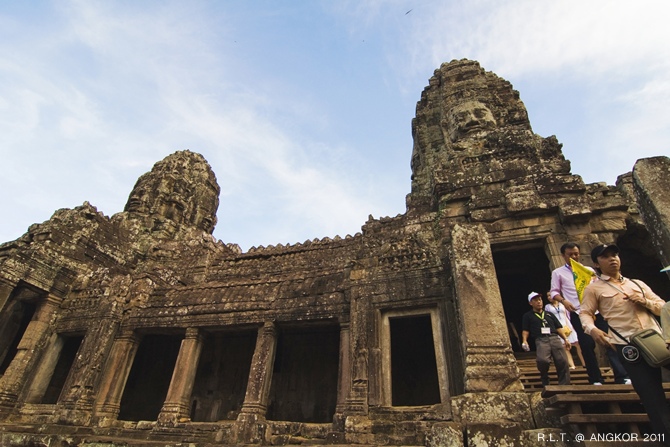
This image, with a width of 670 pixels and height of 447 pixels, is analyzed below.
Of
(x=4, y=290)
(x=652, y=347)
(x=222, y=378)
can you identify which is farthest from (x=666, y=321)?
(x=4, y=290)

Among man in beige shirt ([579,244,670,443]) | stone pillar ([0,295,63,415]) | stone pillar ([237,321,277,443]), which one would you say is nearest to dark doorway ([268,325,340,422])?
stone pillar ([237,321,277,443])

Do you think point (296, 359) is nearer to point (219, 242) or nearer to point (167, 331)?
point (167, 331)

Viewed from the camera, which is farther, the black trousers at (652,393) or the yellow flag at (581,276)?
the yellow flag at (581,276)

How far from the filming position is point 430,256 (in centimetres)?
873

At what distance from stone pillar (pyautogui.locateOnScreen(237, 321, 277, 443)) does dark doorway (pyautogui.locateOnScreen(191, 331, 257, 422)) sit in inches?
128

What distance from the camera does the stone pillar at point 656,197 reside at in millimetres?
5684

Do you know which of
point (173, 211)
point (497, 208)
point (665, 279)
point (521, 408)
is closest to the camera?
point (521, 408)

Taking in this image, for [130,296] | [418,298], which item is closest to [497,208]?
[418,298]

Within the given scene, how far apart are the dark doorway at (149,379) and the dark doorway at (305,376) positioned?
3797 mm

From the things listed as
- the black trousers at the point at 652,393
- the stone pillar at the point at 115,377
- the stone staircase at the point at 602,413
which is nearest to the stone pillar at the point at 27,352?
the stone pillar at the point at 115,377

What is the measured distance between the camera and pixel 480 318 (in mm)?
6117

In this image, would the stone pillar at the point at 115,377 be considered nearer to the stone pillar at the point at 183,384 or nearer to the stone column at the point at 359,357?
the stone pillar at the point at 183,384

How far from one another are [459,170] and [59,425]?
11909 mm

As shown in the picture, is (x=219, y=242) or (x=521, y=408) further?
(x=219, y=242)
